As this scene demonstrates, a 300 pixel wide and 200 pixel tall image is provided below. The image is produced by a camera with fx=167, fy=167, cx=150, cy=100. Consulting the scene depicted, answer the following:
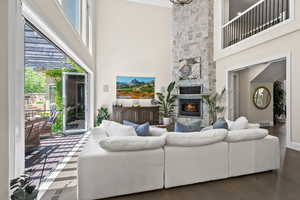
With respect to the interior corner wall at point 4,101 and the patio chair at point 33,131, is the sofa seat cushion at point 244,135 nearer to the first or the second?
the interior corner wall at point 4,101

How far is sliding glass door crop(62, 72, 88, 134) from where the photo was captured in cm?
502

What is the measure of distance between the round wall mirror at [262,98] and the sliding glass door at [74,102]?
23.4ft

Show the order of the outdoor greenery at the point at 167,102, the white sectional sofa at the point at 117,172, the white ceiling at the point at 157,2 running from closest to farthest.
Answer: the white sectional sofa at the point at 117,172
the outdoor greenery at the point at 167,102
the white ceiling at the point at 157,2

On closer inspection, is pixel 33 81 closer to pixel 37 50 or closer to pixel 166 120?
pixel 37 50

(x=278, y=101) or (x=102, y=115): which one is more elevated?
(x=278, y=101)

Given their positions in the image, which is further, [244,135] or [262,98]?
[262,98]

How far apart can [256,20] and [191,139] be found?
5367 millimetres

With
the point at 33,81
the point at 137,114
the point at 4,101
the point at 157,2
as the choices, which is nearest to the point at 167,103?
the point at 137,114

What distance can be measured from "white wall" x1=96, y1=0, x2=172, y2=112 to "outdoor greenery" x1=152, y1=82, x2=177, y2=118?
604 mm

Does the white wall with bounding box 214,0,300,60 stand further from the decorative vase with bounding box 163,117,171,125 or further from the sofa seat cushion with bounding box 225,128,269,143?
the decorative vase with bounding box 163,117,171,125

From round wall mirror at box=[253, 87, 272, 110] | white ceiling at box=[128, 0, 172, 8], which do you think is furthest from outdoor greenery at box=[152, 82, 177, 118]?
white ceiling at box=[128, 0, 172, 8]

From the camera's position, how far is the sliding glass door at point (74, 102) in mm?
5016

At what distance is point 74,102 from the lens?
5363mm

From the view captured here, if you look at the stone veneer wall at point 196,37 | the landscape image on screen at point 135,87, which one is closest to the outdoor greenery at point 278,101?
the stone veneer wall at point 196,37
